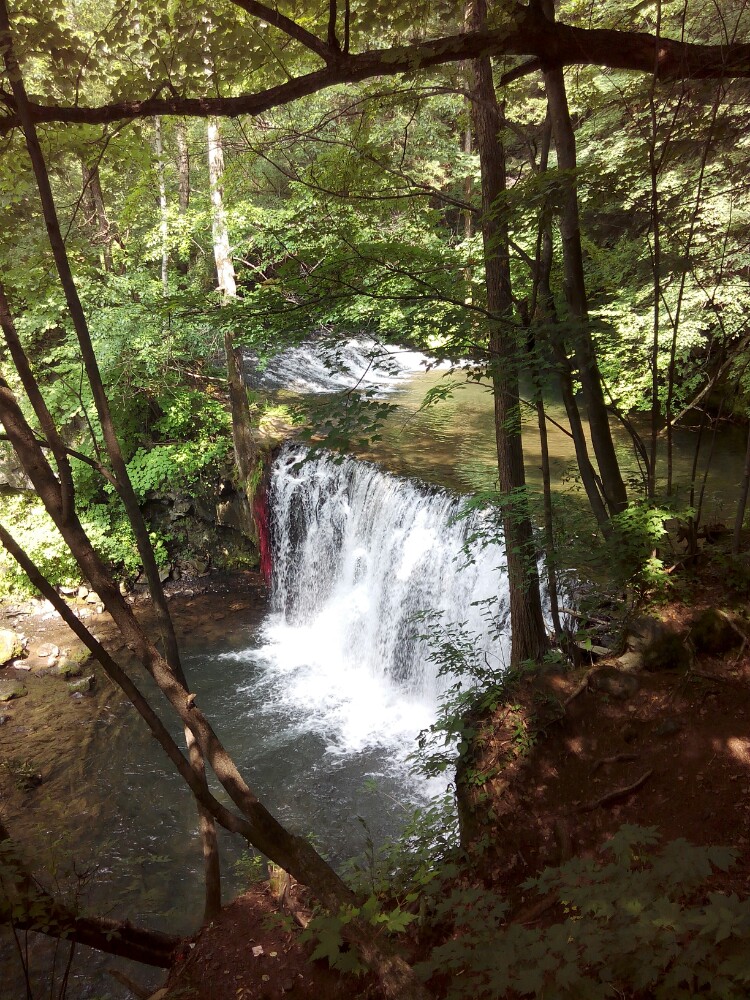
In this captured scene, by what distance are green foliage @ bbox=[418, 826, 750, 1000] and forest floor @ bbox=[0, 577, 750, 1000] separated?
1010 mm

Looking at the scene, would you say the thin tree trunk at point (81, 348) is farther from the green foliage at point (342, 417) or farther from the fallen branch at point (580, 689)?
the fallen branch at point (580, 689)

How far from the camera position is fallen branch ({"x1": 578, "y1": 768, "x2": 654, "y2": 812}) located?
3.73 m

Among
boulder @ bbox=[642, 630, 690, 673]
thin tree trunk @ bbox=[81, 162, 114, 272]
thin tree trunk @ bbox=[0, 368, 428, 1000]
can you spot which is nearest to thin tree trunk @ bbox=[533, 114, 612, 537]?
boulder @ bbox=[642, 630, 690, 673]

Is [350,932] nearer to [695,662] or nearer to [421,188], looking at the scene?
[695,662]

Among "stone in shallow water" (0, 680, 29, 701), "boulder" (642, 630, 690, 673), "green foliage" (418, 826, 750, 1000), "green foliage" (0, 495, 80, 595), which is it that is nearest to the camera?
"green foliage" (418, 826, 750, 1000)

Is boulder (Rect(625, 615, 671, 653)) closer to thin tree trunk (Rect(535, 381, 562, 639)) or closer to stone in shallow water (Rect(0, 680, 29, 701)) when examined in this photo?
thin tree trunk (Rect(535, 381, 562, 639))

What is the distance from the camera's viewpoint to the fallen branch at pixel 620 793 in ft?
12.2

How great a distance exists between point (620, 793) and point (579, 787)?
0.34 m

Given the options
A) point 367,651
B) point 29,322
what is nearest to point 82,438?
point 29,322

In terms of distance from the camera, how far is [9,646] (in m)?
9.81

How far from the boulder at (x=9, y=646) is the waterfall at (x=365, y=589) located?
3946mm

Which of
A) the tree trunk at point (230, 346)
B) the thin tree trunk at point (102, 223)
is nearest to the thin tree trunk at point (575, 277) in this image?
the tree trunk at point (230, 346)

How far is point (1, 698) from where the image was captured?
882cm

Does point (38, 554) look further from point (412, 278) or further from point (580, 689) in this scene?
point (580, 689)
